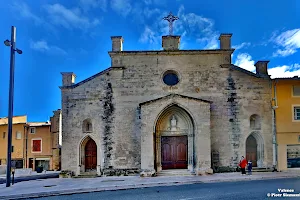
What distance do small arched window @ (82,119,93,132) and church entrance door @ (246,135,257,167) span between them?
1009 cm

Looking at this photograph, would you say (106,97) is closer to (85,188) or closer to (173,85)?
(173,85)

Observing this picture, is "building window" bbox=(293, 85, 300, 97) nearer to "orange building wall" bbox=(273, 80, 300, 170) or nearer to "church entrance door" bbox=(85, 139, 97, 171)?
"orange building wall" bbox=(273, 80, 300, 170)

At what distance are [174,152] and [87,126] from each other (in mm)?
5833

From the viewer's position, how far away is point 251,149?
19.4 m

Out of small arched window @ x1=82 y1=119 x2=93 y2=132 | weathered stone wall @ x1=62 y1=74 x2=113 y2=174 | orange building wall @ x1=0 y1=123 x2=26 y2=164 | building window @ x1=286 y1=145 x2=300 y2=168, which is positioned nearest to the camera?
weathered stone wall @ x1=62 y1=74 x2=113 y2=174

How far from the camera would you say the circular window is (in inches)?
774

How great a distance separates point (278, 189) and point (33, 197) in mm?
9594

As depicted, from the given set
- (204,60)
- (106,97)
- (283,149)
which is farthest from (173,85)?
(283,149)

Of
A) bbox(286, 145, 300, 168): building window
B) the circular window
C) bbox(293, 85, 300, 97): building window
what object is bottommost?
bbox(286, 145, 300, 168): building window

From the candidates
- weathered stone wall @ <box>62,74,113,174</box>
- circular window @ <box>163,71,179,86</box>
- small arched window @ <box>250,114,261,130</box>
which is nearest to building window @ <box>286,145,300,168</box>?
small arched window @ <box>250,114,261,130</box>

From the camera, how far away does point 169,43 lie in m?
20.4

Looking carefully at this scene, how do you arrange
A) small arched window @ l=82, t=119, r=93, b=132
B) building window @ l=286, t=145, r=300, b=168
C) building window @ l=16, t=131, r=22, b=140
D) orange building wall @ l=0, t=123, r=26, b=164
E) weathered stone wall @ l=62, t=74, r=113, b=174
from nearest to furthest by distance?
weathered stone wall @ l=62, t=74, r=113, b=174 < small arched window @ l=82, t=119, r=93, b=132 < building window @ l=286, t=145, r=300, b=168 < orange building wall @ l=0, t=123, r=26, b=164 < building window @ l=16, t=131, r=22, b=140

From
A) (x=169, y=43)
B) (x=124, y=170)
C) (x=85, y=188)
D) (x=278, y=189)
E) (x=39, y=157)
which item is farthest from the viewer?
(x=39, y=157)

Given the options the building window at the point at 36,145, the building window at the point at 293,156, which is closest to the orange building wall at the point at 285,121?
the building window at the point at 293,156
